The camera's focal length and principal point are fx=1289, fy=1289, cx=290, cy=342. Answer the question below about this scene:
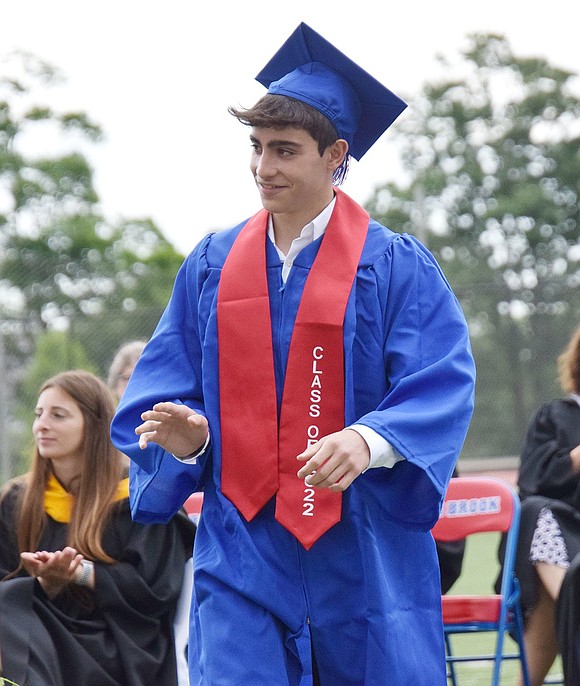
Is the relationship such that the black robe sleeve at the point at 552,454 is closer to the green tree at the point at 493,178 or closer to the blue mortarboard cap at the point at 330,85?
the blue mortarboard cap at the point at 330,85

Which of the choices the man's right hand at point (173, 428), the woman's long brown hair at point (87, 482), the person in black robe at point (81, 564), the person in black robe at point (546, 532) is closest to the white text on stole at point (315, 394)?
the man's right hand at point (173, 428)

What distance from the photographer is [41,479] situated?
4742 millimetres

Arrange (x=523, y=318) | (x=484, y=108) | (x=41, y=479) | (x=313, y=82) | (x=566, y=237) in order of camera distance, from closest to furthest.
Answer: (x=313, y=82)
(x=41, y=479)
(x=523, y=318)
(x=566, y=237)
(x=484, y=108)

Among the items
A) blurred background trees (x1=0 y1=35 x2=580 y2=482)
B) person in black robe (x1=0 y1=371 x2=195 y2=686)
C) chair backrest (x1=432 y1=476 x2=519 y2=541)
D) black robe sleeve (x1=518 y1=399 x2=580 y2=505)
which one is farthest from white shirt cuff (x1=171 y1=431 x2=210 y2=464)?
blurred background trees (x1=0 y1=35 x2=580 y2=482)

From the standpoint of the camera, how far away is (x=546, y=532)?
206 inches

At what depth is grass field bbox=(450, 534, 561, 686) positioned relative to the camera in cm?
614

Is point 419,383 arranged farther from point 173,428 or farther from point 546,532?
point 546,532

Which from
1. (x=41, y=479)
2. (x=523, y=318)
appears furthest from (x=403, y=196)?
(x=41, y=479)

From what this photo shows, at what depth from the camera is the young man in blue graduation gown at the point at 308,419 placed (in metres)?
2.89

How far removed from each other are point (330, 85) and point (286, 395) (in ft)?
2.49

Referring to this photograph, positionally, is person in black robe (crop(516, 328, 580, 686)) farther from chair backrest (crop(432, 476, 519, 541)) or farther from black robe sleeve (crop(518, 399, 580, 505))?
chair backrest (crop(432, 476, 519, 541))

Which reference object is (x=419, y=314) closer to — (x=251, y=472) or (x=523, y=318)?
(x=251, y=472)

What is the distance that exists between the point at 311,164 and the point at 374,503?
812 millimetres

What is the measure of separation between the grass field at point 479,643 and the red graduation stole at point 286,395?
9.82 ft
